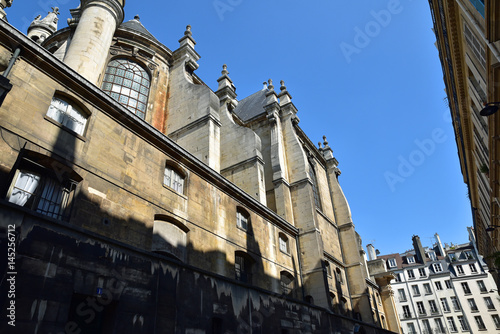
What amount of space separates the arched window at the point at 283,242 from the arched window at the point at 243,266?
3.50 m

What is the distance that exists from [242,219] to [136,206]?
5893 millimetres

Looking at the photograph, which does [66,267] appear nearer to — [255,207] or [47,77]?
[47,77]

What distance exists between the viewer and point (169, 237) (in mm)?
10148

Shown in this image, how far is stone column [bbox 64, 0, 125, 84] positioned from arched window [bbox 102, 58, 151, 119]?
2.22 m

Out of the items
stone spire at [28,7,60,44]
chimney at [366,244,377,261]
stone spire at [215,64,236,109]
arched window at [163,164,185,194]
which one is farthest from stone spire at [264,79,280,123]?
chimney at [366,244,377,261]

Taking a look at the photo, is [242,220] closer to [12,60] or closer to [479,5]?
[12,60]

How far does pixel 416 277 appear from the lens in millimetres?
48312

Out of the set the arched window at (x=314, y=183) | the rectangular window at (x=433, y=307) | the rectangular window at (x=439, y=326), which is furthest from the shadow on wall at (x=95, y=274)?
the rectangular window at (x=433, y=307)

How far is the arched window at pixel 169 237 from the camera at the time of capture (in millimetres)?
9750

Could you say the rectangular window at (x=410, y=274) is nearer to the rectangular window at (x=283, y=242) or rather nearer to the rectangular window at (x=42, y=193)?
the rectangular window at (x=283, y=242)

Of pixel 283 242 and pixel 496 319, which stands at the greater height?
pixel 283 242

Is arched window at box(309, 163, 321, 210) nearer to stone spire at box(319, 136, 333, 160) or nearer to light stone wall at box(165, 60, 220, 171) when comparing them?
stone spire at box(319, 136, 333, 160)

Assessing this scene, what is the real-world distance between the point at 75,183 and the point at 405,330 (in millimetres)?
50635

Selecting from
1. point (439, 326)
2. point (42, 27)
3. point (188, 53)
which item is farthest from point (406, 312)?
point (42, 27)
